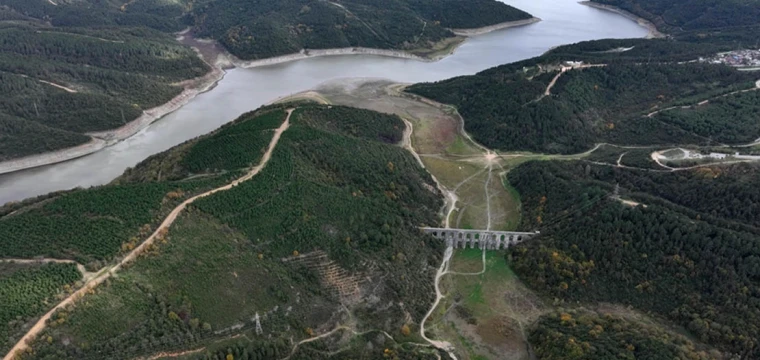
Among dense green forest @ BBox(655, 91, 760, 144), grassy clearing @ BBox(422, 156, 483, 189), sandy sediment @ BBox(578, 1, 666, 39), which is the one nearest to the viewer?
grassy clearing @ BBox(422, 156, 483, 189)

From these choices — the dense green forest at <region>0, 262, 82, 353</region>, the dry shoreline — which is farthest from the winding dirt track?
the dry shoreline

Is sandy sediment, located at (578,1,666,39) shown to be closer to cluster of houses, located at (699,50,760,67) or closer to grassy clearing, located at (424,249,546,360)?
cluster of houses, located at (699,50,760,67)

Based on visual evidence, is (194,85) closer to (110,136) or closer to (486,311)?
(110,136)

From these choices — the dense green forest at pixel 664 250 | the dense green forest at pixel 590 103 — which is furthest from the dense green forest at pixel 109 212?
the dense green forest at pixel 590 103

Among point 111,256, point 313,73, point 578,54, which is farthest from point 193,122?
point 578,54

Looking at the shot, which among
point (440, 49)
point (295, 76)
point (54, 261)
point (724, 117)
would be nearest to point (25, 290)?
point (54, 261)

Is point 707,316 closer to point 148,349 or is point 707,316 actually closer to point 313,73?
point 148,349
